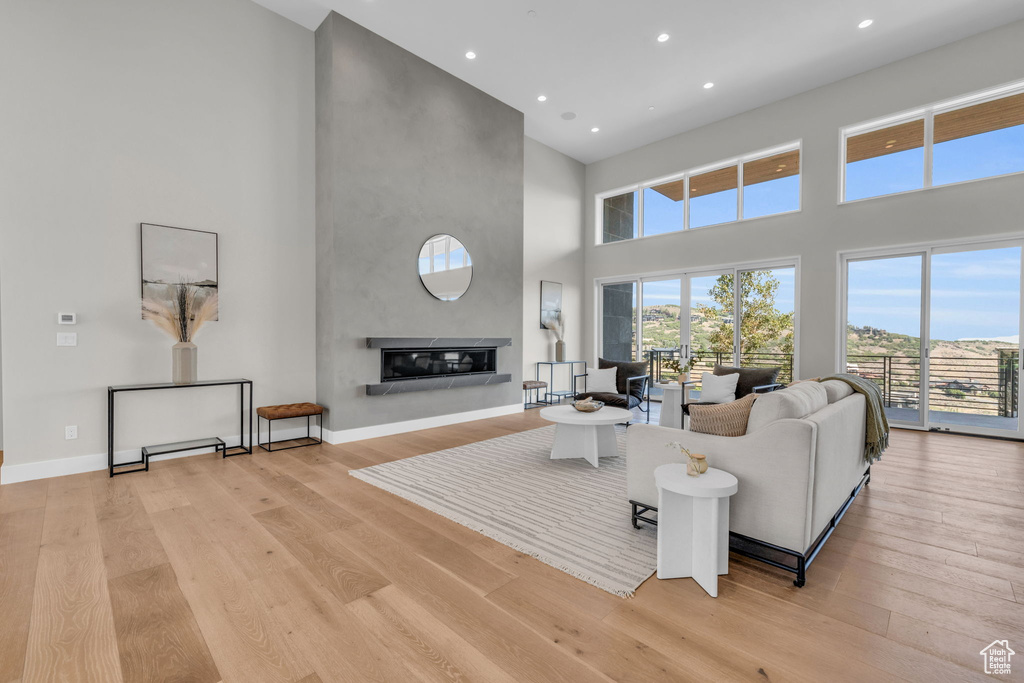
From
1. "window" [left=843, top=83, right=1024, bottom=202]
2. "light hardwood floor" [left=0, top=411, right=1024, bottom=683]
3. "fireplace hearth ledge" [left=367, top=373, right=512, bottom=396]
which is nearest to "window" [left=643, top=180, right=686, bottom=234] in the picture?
"window" [left=843, top=83, right=1024, bottom=202]

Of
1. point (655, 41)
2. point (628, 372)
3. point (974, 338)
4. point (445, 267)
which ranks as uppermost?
point (655, 41)

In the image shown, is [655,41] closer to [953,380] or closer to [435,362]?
[435,362]

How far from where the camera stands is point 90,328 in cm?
360

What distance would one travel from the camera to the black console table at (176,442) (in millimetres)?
3566

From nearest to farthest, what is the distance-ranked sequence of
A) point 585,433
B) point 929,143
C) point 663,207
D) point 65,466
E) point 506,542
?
1. point 506,542
2. point 65,466
3. point 585,433
4. point 929,143
5. point 663,207

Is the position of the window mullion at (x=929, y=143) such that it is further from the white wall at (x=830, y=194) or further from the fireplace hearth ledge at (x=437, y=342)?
the fireplace hearth ledge at (x=437, y=342)

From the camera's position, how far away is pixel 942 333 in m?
5.21

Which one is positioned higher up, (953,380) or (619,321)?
(619,321)

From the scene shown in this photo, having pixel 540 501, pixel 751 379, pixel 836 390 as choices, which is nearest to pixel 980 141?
pixel 751 379

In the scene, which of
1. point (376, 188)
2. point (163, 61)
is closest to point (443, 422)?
point (376, 188)

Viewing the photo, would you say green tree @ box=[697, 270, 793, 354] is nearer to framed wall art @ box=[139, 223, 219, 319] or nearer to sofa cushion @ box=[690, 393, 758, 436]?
sofa cushion @ box=[690, 393, 758, 436]

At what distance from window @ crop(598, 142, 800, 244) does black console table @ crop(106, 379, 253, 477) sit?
6.46 m

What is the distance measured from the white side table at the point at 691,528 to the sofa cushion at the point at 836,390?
1.26 meters

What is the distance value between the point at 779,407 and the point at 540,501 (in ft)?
5.26
